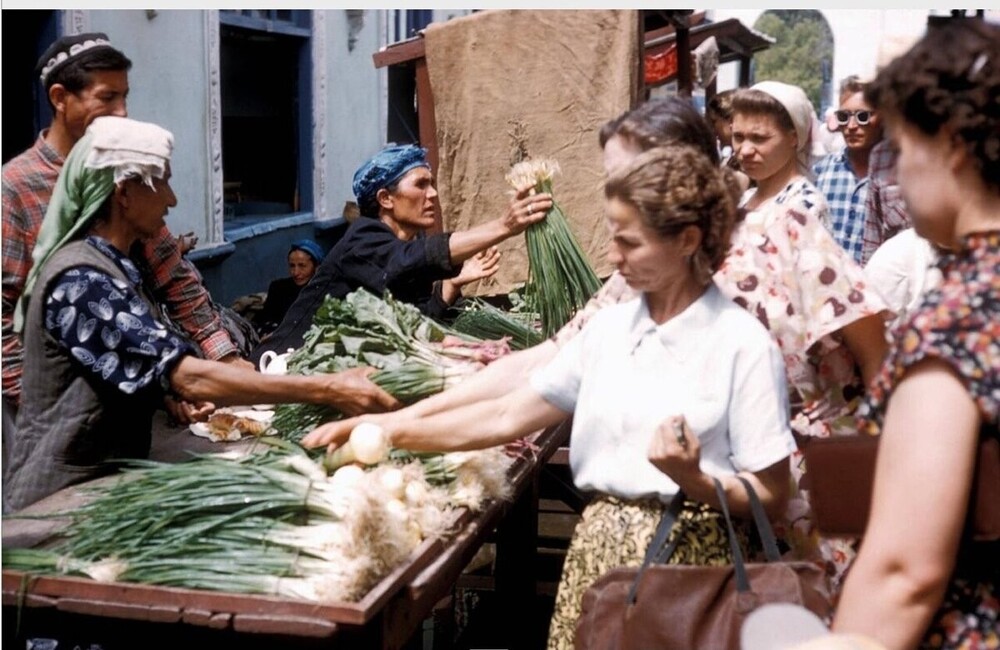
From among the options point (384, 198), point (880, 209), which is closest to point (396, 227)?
point (384, 198)

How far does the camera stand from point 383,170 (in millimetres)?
4543

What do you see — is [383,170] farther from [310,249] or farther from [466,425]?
[310,249]

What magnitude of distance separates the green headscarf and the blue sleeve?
0.40 feet

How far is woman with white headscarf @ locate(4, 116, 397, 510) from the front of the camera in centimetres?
259

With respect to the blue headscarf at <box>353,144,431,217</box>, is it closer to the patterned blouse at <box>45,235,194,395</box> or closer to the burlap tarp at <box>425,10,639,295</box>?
the burlap tarp at <box>425,10,639,295</box>

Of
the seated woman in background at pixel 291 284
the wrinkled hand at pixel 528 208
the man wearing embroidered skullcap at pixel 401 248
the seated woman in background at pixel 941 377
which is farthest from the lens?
the seated woman in background at pixel 291 284

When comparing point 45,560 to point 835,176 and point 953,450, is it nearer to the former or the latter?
point 953,450

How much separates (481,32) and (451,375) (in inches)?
75.7

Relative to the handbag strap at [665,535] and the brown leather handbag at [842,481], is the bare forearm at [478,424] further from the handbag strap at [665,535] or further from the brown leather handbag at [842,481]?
the brown leather handbag at [842,481]

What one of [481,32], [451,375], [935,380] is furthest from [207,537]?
[481,32]

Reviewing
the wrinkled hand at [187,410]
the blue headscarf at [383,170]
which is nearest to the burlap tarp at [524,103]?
the blue headscarf at [383,170]

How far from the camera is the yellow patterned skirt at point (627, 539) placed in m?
2.16

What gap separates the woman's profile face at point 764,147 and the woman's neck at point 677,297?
1195 millimetres

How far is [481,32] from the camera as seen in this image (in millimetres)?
4703
